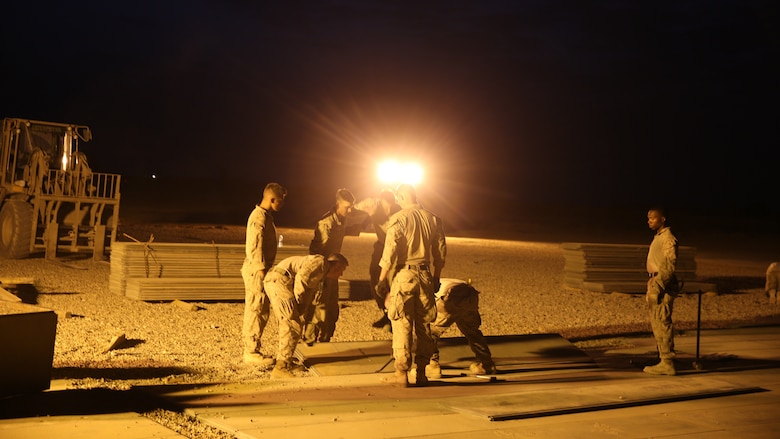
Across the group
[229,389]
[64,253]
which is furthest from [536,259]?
[229,389]

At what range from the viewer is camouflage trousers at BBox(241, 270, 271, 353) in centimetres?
856

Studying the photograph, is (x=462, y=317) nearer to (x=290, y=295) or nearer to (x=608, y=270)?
(x=290, y=295)

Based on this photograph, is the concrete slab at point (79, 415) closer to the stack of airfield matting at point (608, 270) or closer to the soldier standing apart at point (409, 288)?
the soldier standing apart at point (409, 288)

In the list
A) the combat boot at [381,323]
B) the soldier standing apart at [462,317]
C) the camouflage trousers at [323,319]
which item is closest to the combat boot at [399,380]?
the soldier standing apart at [462,317]

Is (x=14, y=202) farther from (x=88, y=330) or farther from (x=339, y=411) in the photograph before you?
(x=339, y=411)

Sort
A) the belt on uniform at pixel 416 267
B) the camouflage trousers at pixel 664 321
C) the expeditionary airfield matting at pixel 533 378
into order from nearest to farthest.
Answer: the expeditionary airfield matting at pixel 533 378 → the belt on uniform at pixel 416 267 → the camouflage trousers at pixel 664 321

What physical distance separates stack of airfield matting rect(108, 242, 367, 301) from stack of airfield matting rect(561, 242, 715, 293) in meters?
7.03

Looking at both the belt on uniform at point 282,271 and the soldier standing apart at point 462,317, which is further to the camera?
the soldier standing apart at point 462,317

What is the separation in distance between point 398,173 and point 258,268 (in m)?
7.22

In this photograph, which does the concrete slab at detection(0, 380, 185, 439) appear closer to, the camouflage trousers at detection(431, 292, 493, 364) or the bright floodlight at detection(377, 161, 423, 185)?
the camouflage trousers at detection(431, 292, 493, 364)

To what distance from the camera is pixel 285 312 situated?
26.7 feet

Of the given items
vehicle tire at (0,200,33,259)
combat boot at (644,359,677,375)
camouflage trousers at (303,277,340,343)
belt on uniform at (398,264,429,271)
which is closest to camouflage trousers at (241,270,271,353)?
camouflage trousers at (303,277,340,343)

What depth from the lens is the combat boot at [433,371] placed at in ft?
28.1

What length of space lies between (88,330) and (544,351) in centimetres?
575
